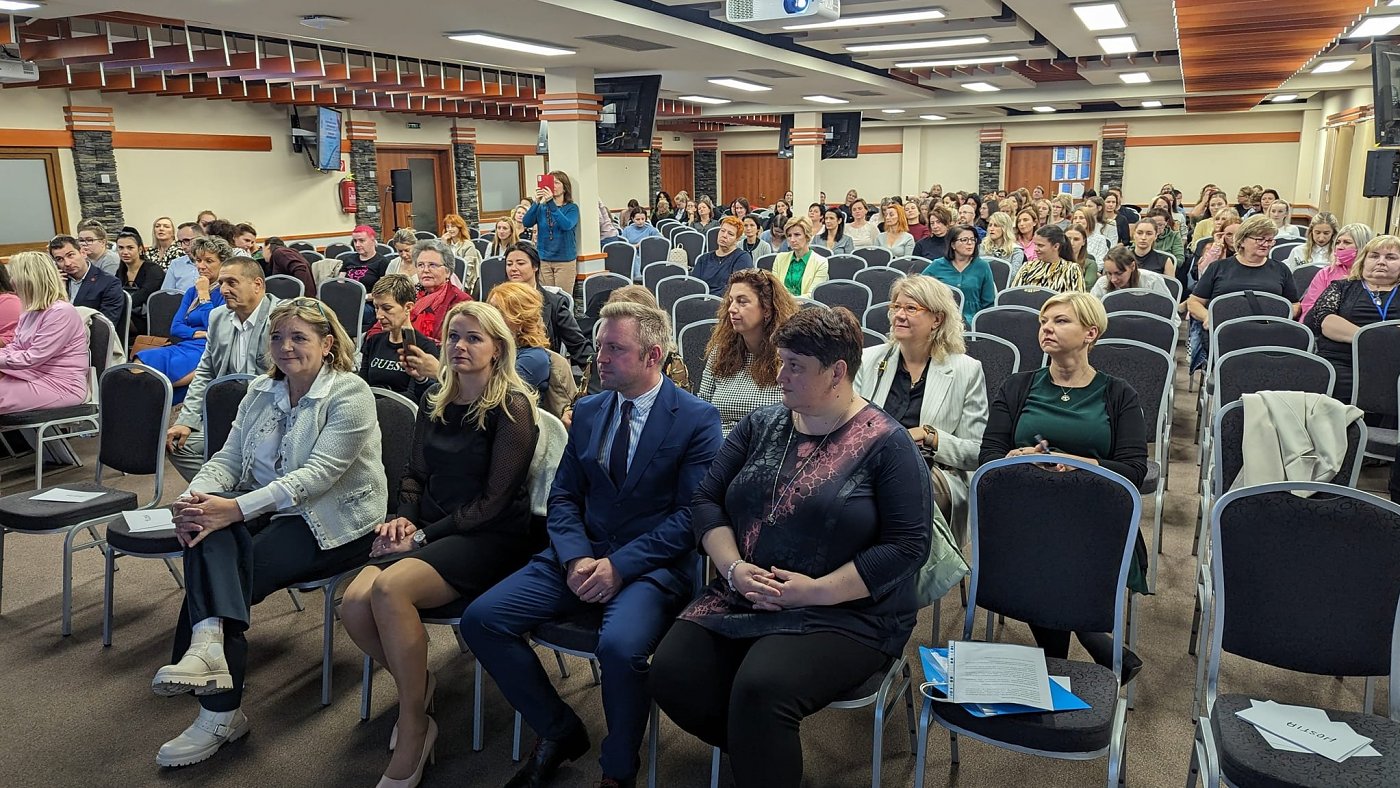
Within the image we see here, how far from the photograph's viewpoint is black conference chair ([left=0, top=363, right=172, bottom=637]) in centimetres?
343

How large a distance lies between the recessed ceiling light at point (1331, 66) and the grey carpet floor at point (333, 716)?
1094 centimetres

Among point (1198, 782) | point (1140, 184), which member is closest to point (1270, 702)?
point (1198, 782)

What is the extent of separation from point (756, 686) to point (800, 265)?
15.5ft

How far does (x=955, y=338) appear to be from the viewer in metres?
3.35

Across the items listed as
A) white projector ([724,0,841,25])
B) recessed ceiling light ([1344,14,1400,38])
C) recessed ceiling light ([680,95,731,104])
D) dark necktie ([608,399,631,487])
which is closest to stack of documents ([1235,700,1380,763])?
dark necktie ([608,399,631,487])

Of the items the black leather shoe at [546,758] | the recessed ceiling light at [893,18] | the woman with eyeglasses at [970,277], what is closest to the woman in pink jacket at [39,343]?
the black leather shoe at [546,758]

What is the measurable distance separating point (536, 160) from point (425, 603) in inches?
707

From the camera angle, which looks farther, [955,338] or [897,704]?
[955,338]

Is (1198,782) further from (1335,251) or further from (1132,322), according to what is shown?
(1335,251)

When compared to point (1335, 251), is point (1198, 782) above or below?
below

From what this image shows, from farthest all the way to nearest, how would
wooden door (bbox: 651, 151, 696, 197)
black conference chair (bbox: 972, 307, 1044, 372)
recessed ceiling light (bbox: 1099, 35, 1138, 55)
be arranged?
wooden door (bbox: 651, 151, 696, 197) → recessed ceiling light (bbox: 1099, 35, 1138, 55) → black conference chair (bbox: 972, 307, 1044, 372)

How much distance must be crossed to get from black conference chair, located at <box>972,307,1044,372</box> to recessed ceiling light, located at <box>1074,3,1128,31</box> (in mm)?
4304

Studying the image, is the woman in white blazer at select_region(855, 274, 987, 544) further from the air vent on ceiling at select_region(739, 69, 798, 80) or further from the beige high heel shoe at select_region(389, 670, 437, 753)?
the air vent on ceiling at select_region(739, 69, 798, 80)

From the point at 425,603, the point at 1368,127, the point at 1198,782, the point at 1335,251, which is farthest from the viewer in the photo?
the point at 1368,127
